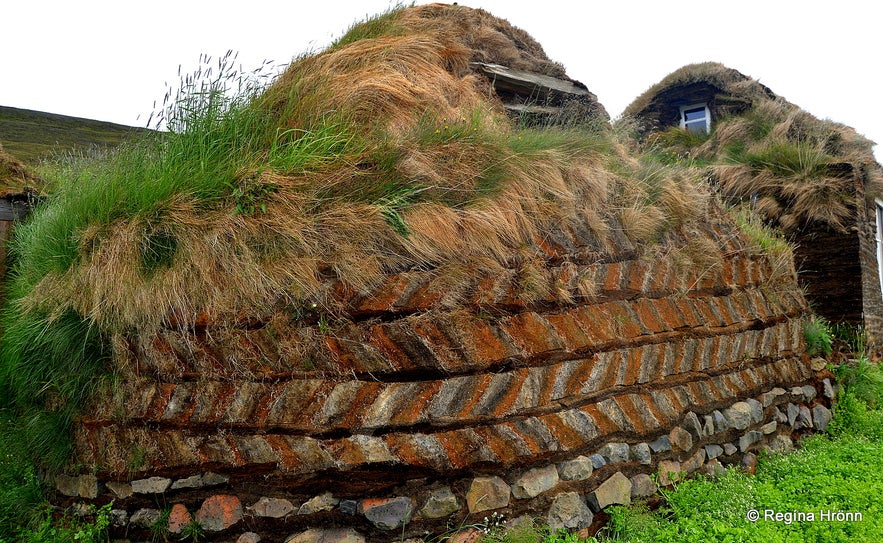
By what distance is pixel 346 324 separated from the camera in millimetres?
3166

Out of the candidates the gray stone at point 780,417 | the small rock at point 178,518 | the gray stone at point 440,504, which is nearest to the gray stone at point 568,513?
the gray stone at point 440,504

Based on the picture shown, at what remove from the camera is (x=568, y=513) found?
3336 millimetres

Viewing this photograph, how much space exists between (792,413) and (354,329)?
14.4 feet

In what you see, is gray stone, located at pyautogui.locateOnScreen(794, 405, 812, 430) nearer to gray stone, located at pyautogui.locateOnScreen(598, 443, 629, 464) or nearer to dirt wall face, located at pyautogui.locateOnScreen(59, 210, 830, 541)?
dirt wall face, located at pyautogui.locateOnScreen(59, 210, 830, 541)

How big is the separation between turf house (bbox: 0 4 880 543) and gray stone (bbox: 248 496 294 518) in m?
0.01

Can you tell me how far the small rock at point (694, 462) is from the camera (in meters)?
4.09

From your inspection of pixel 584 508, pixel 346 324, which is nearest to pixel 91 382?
pixel 346 324

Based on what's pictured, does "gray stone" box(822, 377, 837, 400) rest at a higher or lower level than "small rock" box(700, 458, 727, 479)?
higher

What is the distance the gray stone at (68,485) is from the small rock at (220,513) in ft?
2.95

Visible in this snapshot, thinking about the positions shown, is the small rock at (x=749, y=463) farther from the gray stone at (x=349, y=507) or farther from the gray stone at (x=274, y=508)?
the gray stone at (x=274, y=508)

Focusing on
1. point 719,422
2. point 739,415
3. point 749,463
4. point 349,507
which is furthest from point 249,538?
point 749,463

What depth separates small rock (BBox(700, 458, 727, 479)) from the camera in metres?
4.29

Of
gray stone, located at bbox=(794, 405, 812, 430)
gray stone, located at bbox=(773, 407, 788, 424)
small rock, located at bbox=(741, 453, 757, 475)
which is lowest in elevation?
small rock, located at bbox=(741, 453, 757, 475)

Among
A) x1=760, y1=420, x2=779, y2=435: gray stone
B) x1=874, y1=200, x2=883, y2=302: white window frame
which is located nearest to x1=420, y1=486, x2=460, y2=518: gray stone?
x1=760, y1=420, x2=779, y2=435: gray stone
